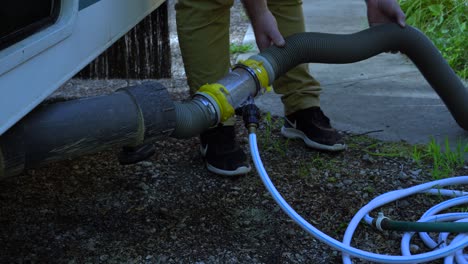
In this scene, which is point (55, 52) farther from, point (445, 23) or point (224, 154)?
point (445, 23)

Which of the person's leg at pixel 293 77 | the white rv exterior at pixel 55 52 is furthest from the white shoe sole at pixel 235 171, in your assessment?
the white rv exterior at pixel 55 52

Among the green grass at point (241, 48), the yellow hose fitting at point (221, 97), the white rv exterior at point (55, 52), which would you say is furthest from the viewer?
the green grass at point (241, 48)

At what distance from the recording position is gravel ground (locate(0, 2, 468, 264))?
1590mm

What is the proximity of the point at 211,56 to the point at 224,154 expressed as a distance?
1.03 feet

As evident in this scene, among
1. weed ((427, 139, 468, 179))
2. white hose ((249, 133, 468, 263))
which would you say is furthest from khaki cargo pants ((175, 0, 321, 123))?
weed ((427, 139, 468, 179))

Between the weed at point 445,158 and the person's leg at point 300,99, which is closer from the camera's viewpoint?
the weed at point 445,158

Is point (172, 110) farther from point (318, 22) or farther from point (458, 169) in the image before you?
point (318, 22)

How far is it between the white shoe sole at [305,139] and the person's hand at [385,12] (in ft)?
1.38

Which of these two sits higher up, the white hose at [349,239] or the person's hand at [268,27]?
the person's hand at [268,27]

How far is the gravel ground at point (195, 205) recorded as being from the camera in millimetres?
1590

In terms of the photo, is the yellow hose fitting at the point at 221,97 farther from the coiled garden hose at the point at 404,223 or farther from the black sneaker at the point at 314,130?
the black sneaker at the point at 314,130

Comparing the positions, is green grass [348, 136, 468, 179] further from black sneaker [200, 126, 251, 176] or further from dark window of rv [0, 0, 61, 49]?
dark window of rv [0, 0, 61, 49]

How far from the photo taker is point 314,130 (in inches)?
83.1

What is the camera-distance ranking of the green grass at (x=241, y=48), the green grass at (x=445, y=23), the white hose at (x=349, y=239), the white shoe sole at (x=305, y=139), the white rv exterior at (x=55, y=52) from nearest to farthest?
1. the white rv exterior at (x=55, y=52)
2. the white hose at (x=349, y=239)
3. the white shoe sole at (x=305, y=139)
4. the green grass at (x=445, y=23)
5. the green grass at (x=241, y=48)
